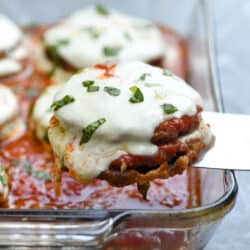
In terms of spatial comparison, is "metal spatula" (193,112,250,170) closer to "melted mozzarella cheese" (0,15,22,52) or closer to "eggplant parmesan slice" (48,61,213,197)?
"eggplant parmesan slice" (48,61,213,197)

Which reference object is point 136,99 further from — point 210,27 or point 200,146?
point 210,27

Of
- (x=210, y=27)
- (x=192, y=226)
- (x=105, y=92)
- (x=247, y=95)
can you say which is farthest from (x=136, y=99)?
(x=247, y=95)

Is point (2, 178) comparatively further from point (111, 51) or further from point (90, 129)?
point (111, 51)

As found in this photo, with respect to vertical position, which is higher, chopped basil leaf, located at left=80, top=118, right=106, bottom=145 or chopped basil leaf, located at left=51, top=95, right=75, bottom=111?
chopped basil leaf, located at left=51, top=95, right=75, bottom=111

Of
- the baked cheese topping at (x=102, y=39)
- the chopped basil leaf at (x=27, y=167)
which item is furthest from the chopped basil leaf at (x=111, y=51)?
the chopped basil leaf at (x=27, y=167)

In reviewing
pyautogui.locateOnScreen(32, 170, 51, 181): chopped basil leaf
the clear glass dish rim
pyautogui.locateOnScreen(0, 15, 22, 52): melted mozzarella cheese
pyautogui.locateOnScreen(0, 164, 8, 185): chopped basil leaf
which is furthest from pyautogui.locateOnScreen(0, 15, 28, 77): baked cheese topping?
the clear glass dish rim

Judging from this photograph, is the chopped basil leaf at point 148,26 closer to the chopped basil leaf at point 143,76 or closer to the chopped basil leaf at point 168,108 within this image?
the chopped basil leaf at point 143,76
